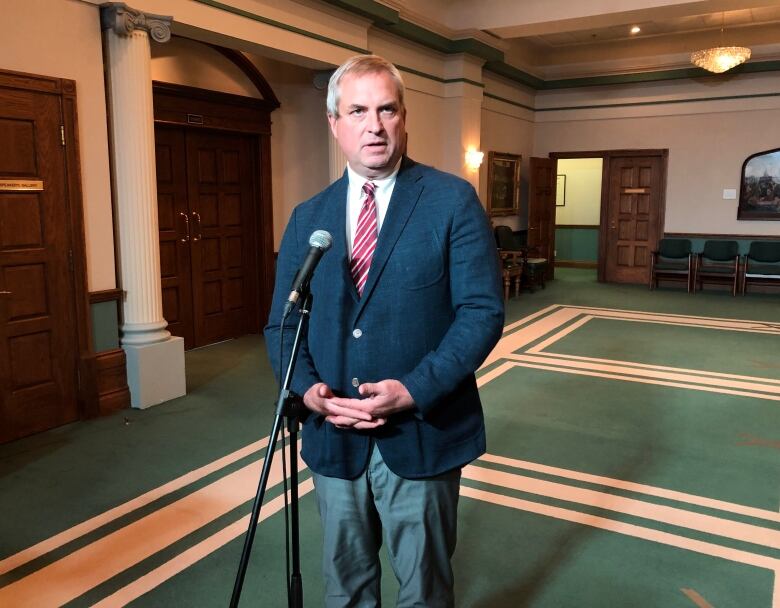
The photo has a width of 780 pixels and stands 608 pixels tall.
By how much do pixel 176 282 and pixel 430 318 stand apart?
5251 mm

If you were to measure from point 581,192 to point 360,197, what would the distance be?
43.9ft

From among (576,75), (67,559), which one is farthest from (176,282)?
(576,75)

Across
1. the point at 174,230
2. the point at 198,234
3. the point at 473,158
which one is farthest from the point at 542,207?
the point at 174,230

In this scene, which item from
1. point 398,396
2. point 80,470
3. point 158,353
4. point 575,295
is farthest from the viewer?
point 575,295

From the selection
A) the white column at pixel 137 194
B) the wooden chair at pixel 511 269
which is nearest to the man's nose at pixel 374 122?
the white column at pixel 137 194

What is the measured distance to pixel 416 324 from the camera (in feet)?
5.19

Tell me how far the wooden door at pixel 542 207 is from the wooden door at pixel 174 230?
6.04 meters

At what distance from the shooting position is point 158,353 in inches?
187

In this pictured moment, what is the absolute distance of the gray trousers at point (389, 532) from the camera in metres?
1.64

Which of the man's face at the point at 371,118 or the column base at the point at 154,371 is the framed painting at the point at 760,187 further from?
the man's face at the point at 371,118

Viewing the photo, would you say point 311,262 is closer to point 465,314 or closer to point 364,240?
point 364,240

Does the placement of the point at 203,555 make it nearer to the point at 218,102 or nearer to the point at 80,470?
the point at 80,470

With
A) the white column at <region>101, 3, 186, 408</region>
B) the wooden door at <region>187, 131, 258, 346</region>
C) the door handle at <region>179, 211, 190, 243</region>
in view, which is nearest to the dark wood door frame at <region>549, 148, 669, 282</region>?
the wooden door at <region>187, 131, 258, 346</region>

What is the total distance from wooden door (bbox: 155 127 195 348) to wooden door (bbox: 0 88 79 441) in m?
1.90
